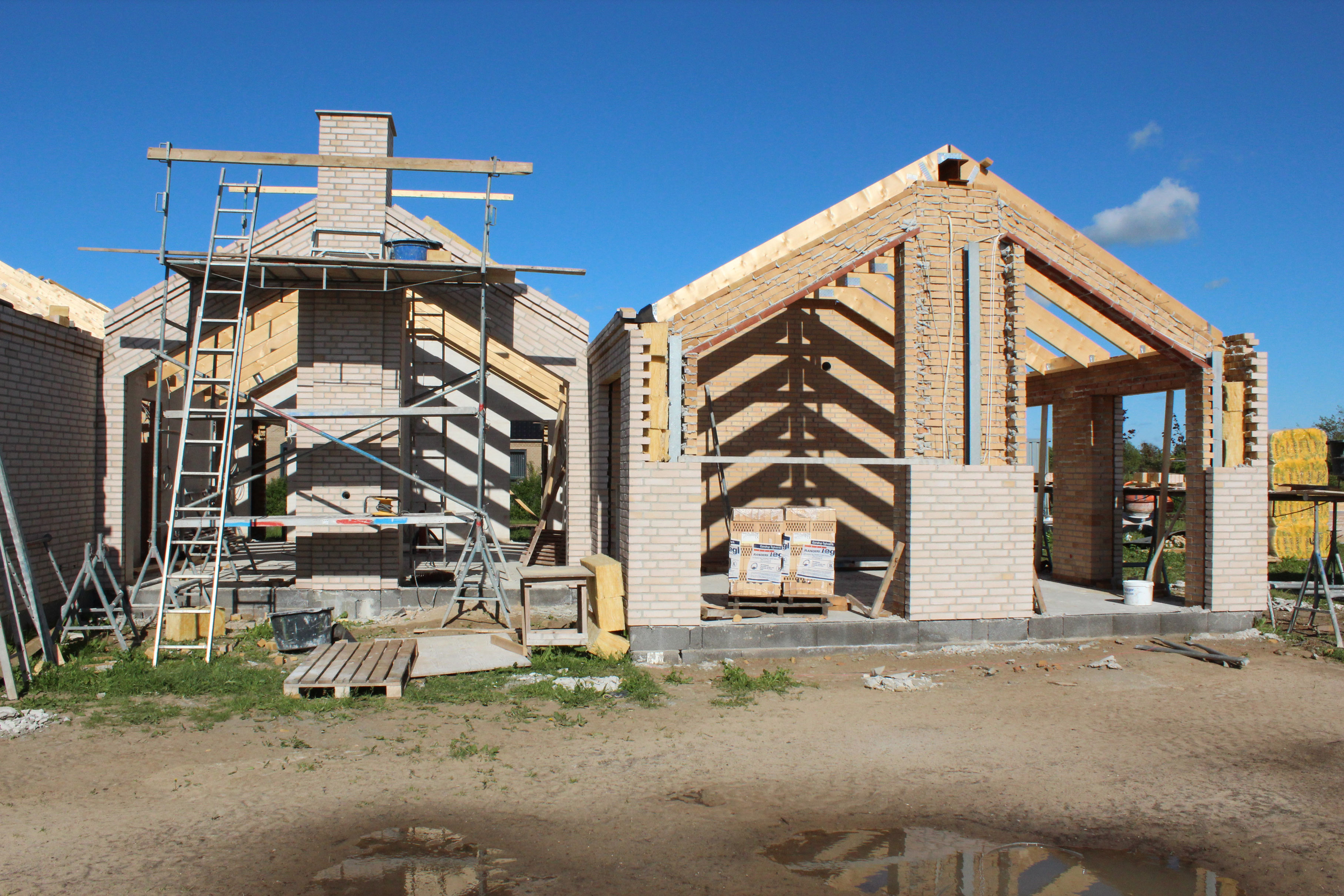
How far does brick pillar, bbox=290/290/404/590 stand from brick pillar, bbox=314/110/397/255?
71cm

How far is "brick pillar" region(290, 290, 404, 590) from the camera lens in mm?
10539

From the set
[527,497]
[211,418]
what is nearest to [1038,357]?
[211,418]

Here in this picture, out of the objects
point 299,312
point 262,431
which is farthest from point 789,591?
point 262,431

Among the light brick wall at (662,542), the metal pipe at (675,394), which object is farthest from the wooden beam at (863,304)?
the light brick wall at (662,542)

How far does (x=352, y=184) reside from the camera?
1070 centimetres

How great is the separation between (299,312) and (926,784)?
9046mm

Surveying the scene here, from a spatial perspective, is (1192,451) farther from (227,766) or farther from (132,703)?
(132,703)

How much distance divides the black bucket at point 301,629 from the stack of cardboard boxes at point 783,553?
14.4 feet

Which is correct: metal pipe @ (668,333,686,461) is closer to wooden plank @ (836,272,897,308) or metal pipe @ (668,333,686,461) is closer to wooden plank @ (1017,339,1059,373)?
wooden plank @ (836,272,897,308)

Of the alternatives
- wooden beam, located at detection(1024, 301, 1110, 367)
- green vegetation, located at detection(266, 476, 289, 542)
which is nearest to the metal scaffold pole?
wooden beam, located at detection(1024, 301, 1110, 367)

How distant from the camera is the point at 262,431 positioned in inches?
850

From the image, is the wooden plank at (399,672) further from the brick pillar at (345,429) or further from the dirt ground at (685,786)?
the brick pillar at (345,429)

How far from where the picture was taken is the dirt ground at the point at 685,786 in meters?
4.38

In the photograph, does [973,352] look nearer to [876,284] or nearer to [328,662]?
[876,284]
